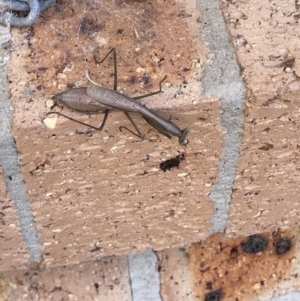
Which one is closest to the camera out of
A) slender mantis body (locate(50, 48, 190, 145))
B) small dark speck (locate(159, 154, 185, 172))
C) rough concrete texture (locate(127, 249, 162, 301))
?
slender mantis body (locate(50, 48, 190, 145))

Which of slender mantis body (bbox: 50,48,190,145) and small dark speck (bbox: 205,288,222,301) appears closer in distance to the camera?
slender mantis body (bbox: 50,48,190,145)

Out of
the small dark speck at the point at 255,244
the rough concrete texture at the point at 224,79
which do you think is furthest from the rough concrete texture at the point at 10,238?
the small dark speck at the point at 255,244

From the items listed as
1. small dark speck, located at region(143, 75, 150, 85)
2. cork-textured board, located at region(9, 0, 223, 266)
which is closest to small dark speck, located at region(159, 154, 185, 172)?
cork-textured board, located at region(9, 0, 223, 266)

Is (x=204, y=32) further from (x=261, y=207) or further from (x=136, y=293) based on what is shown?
(x=136, y=293)

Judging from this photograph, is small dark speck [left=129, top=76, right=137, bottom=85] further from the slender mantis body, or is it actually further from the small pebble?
the small pebble

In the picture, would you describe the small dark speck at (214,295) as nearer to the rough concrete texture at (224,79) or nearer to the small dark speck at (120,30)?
the rough concrete texture at (224,79)

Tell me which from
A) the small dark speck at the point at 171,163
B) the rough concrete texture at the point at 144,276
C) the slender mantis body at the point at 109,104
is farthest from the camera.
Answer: the rough concrete texture at the point at 144,276

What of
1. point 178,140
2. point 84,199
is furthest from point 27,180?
point 178,140
